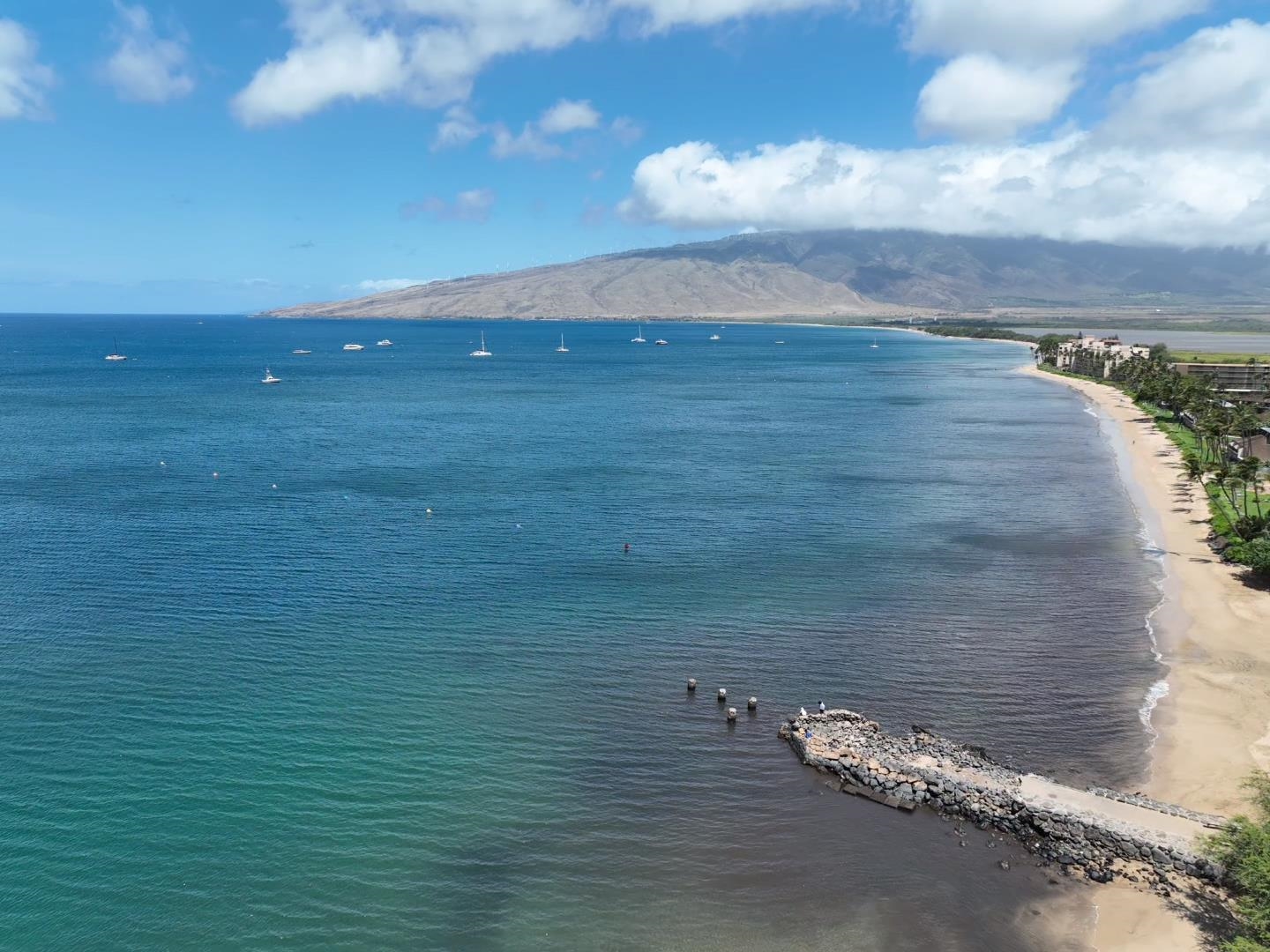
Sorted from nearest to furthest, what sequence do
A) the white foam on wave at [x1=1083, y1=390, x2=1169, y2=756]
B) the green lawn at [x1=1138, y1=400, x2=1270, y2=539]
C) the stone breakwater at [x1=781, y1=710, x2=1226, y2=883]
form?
the stone breakwater at [x1=781, y1=710, x2=1226, y2=883]
the white foam on wave at [x1=1083, y1=390, x2=1169, y2=756]
the green lawn at [x1=1138, y1=400, x2=1270, y2=539]

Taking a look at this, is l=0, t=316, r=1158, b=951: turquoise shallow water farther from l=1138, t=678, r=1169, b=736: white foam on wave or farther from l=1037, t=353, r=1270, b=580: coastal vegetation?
l=1037, t=353, r=1270, b=580: coastal vegetation

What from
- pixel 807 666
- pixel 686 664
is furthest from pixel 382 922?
pixel 807 666

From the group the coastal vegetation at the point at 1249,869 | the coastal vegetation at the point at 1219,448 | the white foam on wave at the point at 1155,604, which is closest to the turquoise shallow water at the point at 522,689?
the white foam on wave at the point at 1155,604

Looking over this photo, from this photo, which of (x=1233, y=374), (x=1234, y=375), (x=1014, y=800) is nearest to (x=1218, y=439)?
(x=1014, y=800)

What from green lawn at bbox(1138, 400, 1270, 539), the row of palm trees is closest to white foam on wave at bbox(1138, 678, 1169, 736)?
the row of palm trees

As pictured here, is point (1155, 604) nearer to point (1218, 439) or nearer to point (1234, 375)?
point (1218, 439)

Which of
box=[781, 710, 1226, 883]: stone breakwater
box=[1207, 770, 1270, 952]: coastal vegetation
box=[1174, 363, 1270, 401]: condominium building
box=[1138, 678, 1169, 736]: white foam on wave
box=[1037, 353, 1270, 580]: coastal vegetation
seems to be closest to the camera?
box=[1207, 770, 1270, 952]: coastal vegetation
